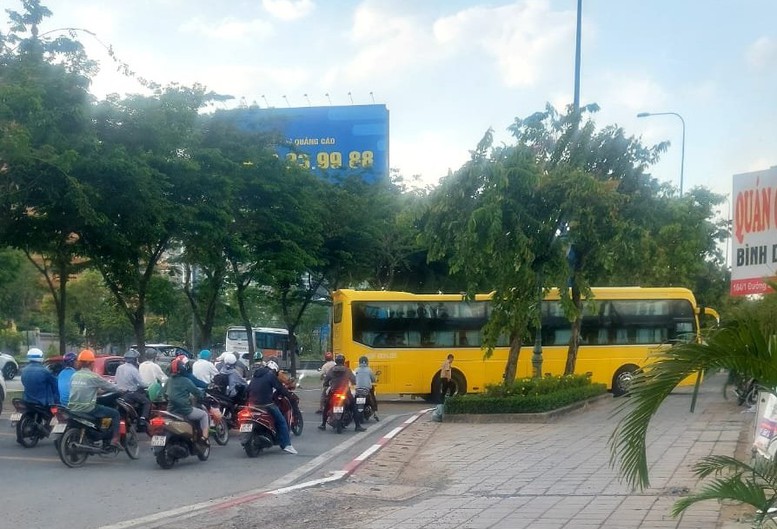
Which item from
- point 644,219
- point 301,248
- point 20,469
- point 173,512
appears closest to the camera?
point 173,512

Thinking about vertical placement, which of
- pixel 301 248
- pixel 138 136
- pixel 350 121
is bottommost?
pixel 301 248

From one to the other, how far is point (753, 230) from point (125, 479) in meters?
8.27

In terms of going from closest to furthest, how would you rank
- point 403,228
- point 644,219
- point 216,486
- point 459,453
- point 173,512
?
point 173,512 < point 216,486 < point 459,453 < point 644,219 < point 403,228

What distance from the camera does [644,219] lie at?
22422 millimetres

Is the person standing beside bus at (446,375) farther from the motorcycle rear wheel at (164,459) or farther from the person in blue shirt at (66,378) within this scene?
the motorcycle rear wheel at (164,459)

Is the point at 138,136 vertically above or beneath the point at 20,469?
above

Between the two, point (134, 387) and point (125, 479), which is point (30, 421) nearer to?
point (134, 387)

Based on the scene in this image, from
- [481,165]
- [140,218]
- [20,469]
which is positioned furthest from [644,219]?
[20,469]

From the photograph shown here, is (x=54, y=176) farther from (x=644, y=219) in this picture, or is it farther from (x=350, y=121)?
(x=350, y=121)

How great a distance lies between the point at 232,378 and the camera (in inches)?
698

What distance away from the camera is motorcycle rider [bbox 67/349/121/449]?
1308 centimetres

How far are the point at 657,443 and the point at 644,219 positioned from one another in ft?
29.5

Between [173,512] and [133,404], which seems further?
[133,404]

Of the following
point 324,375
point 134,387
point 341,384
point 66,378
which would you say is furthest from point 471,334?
→ point 66,378
